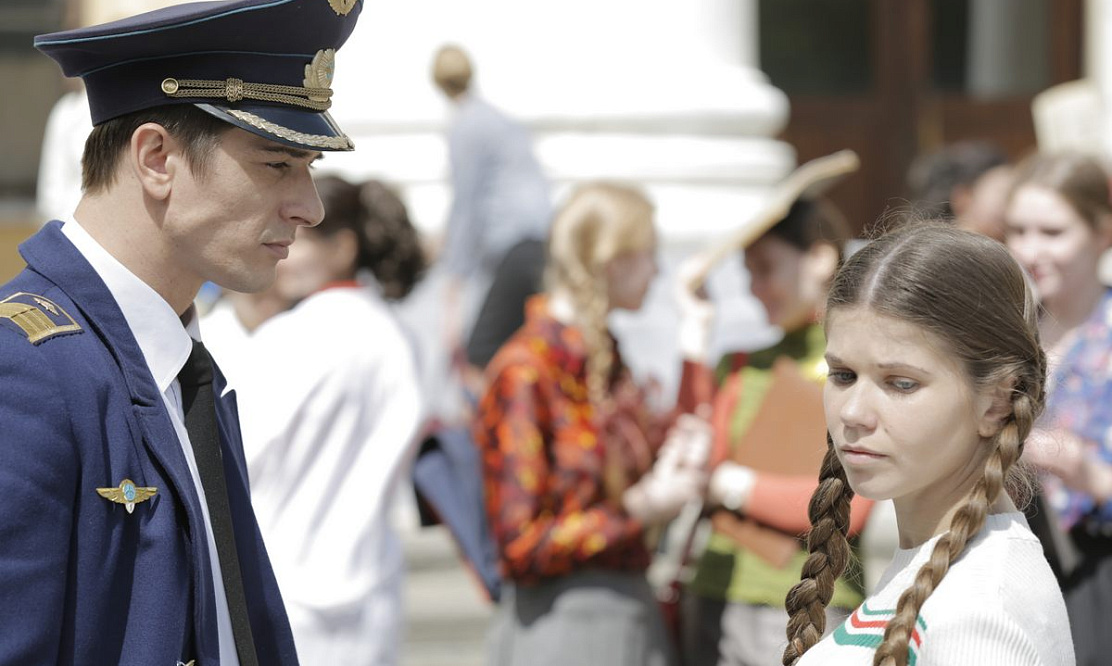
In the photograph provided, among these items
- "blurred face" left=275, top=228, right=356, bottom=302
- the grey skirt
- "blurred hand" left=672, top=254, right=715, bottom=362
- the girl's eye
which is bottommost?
the grey skirt

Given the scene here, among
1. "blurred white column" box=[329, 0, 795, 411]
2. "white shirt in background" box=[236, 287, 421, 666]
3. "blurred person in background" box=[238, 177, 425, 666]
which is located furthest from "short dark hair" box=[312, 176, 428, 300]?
"blurred white column" box=[329, 0, 795, 411]

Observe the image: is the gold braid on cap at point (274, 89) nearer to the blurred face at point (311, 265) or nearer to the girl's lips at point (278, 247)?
the girl's lips at point (278, 247)

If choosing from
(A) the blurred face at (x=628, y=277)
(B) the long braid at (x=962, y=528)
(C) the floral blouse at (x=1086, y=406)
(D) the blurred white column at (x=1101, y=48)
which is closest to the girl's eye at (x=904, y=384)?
(B) the long braid at (x=962, y=528)

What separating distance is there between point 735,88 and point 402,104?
1.59m

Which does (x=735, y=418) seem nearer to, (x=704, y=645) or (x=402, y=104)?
(x=704, y=645)

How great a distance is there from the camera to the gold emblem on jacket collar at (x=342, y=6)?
6.63ft

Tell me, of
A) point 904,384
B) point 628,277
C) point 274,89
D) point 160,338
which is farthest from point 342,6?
point 628,277

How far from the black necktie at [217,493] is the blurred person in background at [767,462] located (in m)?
1.75

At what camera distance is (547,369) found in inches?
143

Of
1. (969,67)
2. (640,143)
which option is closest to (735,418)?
(640,143)

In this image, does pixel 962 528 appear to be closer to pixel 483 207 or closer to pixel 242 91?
pixel 242 91

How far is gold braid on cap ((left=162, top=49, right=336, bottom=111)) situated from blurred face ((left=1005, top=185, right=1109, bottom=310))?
2168mm

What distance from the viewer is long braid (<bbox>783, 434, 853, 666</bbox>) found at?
2004 mm

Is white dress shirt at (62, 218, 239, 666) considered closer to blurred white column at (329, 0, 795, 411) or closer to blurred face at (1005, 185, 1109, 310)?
blurred face at (1005, 185, 1109, 310)
